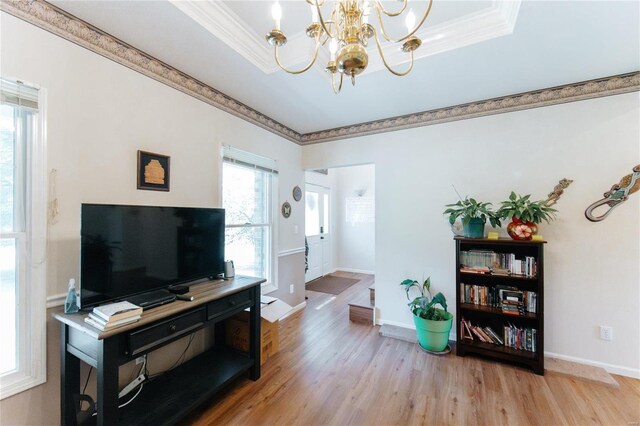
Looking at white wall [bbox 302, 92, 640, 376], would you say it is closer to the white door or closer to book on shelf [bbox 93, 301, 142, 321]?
the white door

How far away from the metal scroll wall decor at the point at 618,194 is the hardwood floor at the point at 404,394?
4.61 feet

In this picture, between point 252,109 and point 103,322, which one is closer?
point 103,322

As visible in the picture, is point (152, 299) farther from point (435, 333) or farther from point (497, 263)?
point (497, 263)

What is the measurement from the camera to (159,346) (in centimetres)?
152

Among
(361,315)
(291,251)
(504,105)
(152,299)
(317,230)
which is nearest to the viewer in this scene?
(152,299)

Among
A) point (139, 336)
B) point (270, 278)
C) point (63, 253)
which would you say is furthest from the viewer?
point (270, 278)

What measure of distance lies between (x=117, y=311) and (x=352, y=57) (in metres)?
1.71

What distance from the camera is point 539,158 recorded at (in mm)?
2564

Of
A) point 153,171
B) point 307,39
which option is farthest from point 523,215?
point 153,171

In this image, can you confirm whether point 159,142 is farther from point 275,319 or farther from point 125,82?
point 275,319

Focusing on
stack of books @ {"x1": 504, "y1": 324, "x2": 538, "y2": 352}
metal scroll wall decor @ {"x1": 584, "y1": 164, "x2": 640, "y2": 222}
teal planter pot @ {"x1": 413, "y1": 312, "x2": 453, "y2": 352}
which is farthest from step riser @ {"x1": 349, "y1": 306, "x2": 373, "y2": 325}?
metal scroll wall decor @ {"x1": 584, "y1": 164, "x2": 640, "y2": 222}

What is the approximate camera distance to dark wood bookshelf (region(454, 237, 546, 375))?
2.29 meters

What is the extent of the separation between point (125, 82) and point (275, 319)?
2314 millimetres

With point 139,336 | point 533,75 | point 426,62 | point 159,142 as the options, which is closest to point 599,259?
point 533,75
